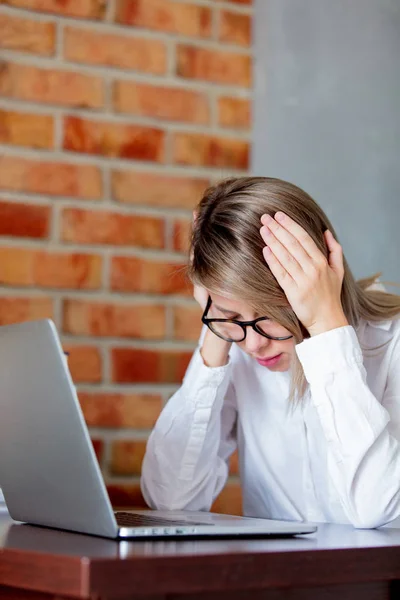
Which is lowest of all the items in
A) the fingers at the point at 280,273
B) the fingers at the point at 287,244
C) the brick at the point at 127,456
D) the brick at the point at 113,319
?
the brick at the point at 127,456

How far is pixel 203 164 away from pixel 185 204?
11 centimetres

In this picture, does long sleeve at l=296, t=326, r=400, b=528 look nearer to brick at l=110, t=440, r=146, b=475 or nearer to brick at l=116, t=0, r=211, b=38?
brick at l=110, t=440, r=146, b=475

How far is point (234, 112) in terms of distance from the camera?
7.03 feet

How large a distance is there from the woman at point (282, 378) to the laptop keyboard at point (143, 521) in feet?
0.95

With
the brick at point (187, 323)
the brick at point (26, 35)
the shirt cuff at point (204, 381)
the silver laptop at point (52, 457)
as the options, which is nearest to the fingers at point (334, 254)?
the shirt cuff at point (204, 381)

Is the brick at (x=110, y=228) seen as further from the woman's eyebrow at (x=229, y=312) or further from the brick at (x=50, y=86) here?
the woman's eyebrow at (x=229, y=312)

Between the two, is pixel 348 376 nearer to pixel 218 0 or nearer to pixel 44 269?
pixel 44 269

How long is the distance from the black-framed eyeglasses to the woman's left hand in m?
0.09

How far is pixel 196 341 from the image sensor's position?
2076 mm

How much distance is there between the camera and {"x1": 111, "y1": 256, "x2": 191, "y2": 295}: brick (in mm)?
1994

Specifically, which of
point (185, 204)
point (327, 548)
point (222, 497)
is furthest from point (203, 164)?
point (327, 548)

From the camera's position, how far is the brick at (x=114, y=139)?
6.48ft

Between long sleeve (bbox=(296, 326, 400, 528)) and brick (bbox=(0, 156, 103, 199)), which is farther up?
brick (bbox=(0, 156, 103, 199))

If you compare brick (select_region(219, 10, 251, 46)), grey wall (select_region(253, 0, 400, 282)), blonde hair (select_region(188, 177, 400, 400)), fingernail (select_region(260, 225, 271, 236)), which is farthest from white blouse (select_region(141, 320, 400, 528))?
brick (select_region(219, 10, 251, 46))
